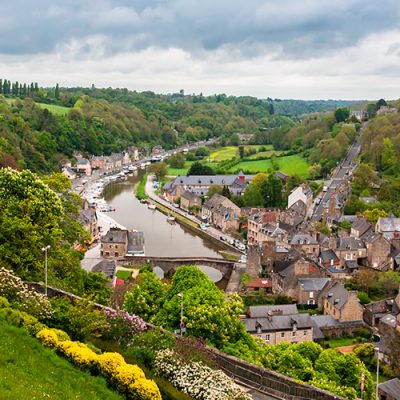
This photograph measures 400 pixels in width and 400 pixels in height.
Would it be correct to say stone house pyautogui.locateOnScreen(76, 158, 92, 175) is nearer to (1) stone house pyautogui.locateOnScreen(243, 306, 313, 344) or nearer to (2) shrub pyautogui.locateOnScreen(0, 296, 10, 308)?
(1) stone house pyautogui.locateOnScreen(243, 306, 313, 344)

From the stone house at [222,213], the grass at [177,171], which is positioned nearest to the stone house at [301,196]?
the stone house at [222,213]

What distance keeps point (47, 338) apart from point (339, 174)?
84206 millimetres

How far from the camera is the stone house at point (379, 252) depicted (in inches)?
2137

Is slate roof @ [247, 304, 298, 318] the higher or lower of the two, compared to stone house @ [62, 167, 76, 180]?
lower

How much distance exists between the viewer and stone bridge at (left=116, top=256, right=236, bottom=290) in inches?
1970

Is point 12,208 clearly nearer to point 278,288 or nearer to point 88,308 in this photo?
point 88,308

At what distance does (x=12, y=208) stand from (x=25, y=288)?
7.28 meters

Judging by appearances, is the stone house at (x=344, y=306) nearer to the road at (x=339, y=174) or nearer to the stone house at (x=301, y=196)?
the road at (x=339, y=174)

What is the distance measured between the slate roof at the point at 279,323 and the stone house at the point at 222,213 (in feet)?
106

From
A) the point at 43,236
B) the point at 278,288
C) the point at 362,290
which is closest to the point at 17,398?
the point at 43,236

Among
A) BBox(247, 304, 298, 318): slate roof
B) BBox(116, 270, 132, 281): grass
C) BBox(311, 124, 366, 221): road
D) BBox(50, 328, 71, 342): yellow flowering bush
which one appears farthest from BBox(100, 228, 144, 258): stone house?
BBox(50, 328, 71, 342): yellow flowering bush

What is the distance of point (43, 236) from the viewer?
25.2 metres

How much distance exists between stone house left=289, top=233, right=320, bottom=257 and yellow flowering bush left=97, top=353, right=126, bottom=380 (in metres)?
41.1

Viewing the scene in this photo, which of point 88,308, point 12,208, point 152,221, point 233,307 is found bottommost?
point 152,221
